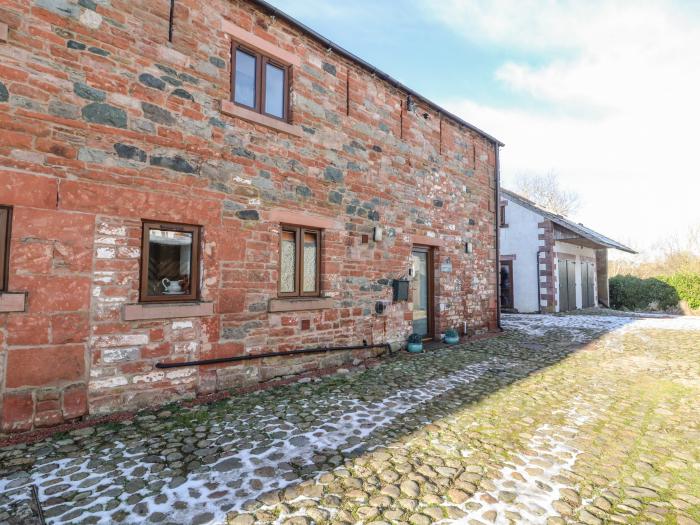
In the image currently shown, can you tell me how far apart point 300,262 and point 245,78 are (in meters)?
2.85

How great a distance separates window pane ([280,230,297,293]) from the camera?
19.2 feet

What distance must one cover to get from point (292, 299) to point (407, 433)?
2782 millimetres

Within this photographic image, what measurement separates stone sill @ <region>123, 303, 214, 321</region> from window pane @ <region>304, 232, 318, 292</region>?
1734mm

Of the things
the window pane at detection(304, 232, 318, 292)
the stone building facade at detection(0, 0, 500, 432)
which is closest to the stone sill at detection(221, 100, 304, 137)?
the stone building facade at detection(0, 0, 500, 432)

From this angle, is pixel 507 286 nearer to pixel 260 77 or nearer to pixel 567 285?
pixel 567 285

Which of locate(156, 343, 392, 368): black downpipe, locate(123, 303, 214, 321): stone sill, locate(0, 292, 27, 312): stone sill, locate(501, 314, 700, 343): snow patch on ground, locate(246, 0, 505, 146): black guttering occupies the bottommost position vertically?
locate(501, 314, 700, 343): snow patch on ground

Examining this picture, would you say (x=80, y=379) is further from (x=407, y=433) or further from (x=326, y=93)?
(x=326, y=93)

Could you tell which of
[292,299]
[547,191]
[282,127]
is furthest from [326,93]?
[547,191]

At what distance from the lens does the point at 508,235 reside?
55.4 feet

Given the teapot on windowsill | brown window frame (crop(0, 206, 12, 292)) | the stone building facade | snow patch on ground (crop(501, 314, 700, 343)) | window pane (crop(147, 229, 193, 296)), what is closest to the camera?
brown window frame (crop(0, 206, 12, 292))

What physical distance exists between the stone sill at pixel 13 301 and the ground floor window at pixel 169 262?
1067mm

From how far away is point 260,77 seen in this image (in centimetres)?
561

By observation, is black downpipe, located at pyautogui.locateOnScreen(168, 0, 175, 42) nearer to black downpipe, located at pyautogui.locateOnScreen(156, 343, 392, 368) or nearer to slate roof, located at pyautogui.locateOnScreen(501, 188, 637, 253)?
black downpipe, located at pyautogui.locateOnScreen(156, 343, 392, 368)

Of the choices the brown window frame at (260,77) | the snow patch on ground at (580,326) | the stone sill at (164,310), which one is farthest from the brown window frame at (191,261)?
the snow patch on ground at (580,326)
